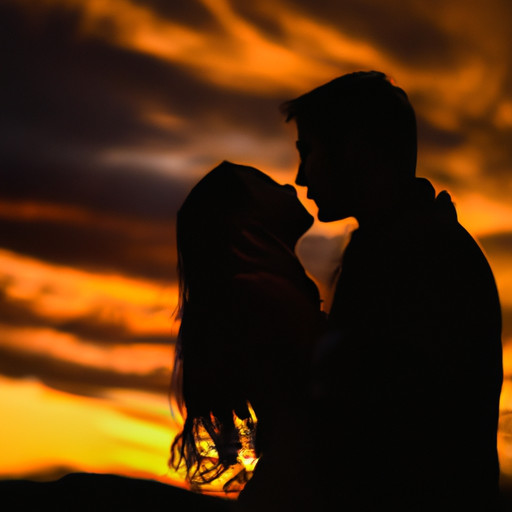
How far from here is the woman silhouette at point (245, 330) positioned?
1547 millimetres

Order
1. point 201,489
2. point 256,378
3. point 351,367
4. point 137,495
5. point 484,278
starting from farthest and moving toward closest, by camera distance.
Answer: point 137,495
point 201,489
point 256,378
point 484,278
point 351,367

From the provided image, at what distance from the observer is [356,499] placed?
1.39 meters

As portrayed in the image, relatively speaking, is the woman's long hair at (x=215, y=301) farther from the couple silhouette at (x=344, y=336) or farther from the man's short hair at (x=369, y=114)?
the man's short hair at (x=369, y=114)

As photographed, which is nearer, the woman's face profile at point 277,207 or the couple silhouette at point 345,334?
the couple silhouette at point 345,334

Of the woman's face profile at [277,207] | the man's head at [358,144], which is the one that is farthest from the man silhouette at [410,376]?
the woman's face profile at [277,207]

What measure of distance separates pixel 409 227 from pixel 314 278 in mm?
286

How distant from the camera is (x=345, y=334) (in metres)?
1.37

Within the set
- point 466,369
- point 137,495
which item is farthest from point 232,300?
point 137,495

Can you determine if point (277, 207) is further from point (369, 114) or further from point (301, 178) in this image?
point (369, 114)

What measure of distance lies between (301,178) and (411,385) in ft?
2.08

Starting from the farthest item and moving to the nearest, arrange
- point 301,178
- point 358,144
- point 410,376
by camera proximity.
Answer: point 301,178 → point 358,144 → point 410,376

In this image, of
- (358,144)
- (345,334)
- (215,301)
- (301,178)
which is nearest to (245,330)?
(215,301)

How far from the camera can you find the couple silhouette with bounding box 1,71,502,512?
1.37 meters

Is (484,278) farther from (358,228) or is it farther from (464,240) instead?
(358,228)
